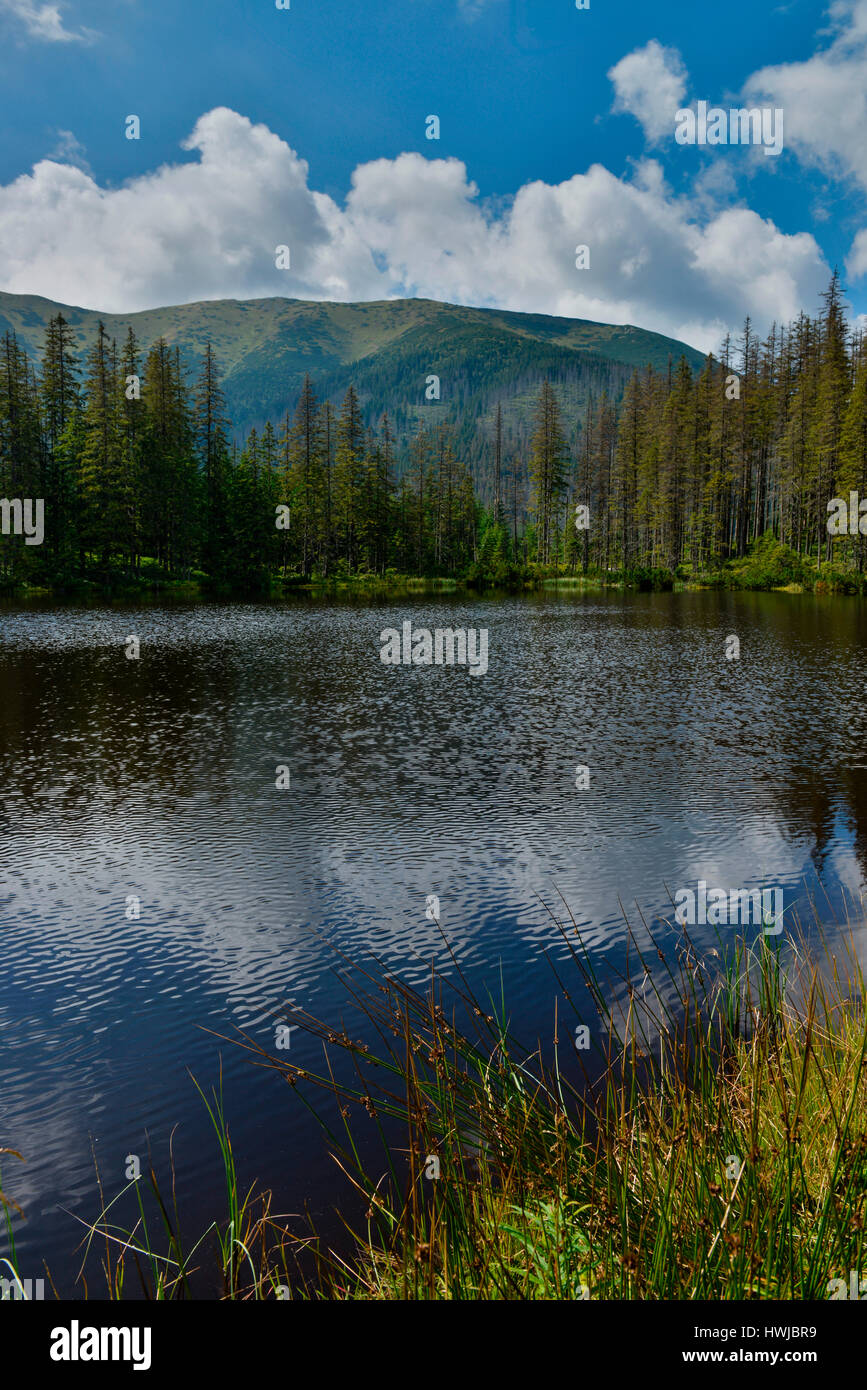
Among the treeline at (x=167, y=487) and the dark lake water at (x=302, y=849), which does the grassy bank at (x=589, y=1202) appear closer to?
the dark lake water at (x=302, y=849)

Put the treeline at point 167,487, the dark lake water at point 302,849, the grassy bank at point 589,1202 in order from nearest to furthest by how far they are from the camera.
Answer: the grassy bank at point 589,1202
the dark lake water at point 302,849
the treeline at point 167,487

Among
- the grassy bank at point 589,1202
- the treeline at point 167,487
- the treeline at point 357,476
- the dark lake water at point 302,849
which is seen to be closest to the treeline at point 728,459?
the treeline at point 357,476

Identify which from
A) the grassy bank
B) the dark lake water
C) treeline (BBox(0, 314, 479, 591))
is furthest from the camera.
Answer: treeline (BBox(0, 314, 479, 591))

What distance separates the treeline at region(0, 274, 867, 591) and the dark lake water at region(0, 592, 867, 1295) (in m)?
50.4

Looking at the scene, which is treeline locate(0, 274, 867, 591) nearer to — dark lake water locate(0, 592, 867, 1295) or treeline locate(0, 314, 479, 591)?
treeline locate(0, 314, 479, 591)

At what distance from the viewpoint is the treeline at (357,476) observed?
71.1 metres

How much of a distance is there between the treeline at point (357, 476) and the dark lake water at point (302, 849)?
50439mm

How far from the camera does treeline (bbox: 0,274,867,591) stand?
71062 millimetres

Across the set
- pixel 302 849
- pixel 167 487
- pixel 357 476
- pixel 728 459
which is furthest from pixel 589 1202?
pixel 357 476

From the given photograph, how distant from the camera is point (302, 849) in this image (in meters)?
11.0

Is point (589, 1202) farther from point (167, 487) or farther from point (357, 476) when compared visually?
point (357, 476)

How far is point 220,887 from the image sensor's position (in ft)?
31.8

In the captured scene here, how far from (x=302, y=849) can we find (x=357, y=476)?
88.7m

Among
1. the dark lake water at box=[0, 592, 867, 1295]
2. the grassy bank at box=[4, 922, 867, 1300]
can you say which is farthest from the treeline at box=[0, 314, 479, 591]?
the grassy bank at box=[4, 922, 867, 1300]
